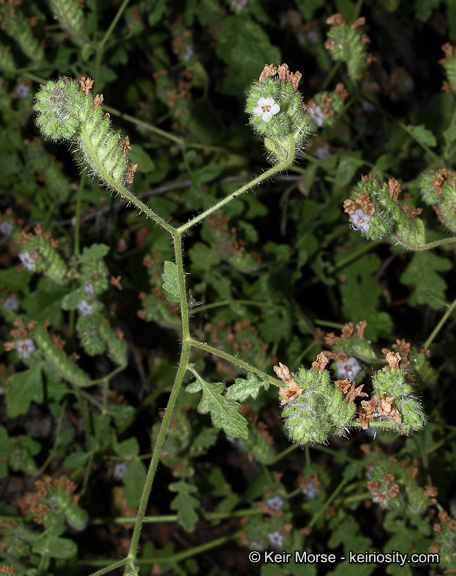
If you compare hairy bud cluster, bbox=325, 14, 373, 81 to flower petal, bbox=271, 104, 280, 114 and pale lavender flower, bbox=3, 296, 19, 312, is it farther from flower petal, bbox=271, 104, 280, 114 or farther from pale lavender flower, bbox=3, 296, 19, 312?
pale lavender flower, bbox=3, 296, 19, 312

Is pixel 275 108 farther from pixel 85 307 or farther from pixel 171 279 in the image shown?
pixel 85 307

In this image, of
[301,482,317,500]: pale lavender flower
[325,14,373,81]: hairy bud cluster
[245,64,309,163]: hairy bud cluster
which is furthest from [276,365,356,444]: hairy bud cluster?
[325,14,373,81]: hairy bud cluster

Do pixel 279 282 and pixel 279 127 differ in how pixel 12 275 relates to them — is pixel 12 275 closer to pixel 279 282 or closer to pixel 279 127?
pixel 279 282

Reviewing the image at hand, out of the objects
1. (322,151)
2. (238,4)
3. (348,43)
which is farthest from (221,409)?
(238,4)

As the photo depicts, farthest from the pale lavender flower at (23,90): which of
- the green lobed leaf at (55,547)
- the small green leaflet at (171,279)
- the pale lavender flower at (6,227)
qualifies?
the green lobed leaf at (55,547)

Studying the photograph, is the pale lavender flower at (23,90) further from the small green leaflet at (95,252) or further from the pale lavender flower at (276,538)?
the pale lavender flower at (276,538)
